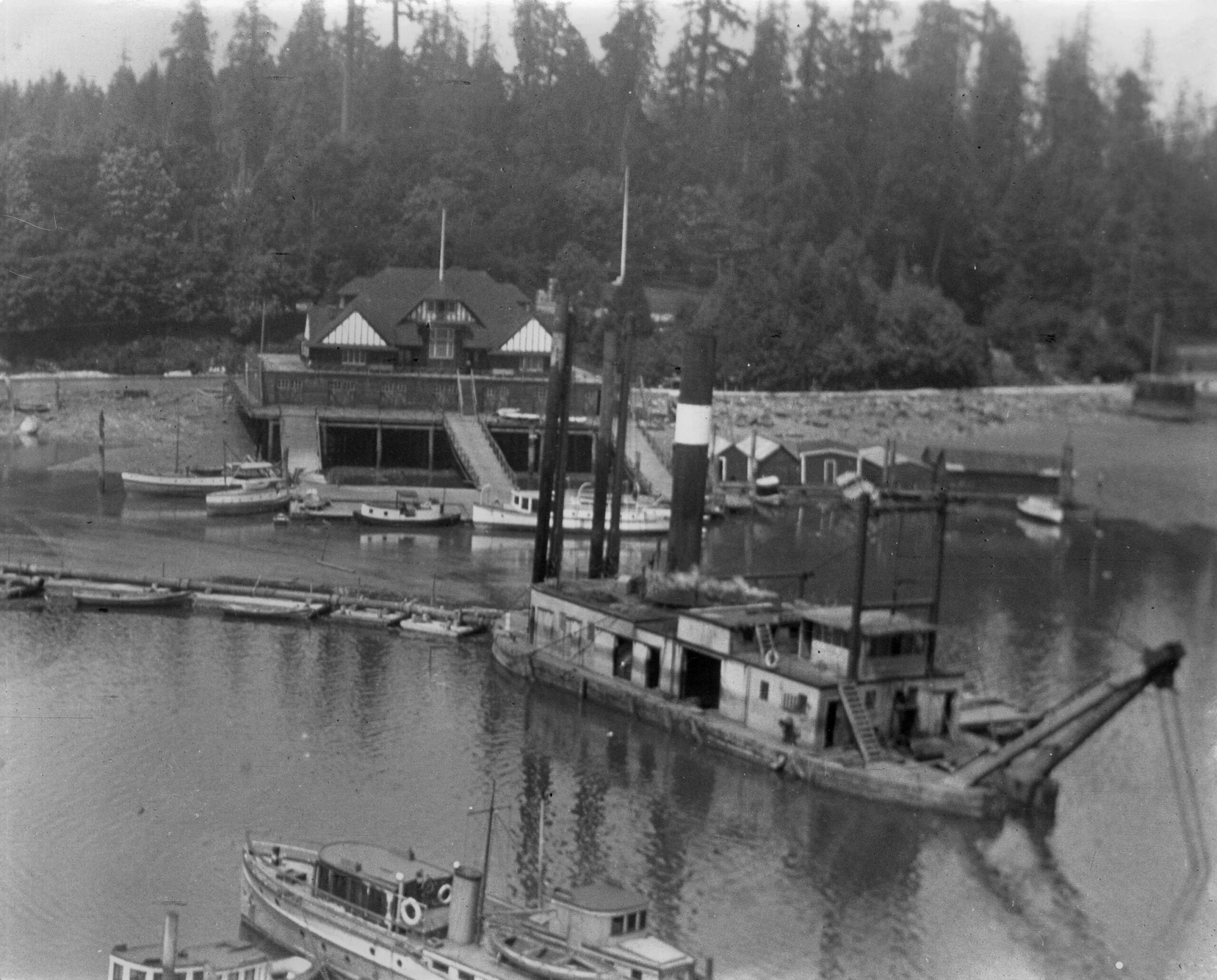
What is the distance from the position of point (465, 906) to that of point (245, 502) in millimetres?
20890

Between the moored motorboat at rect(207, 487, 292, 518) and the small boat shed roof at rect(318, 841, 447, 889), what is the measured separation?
62.5ft

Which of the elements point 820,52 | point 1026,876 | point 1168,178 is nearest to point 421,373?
point 820,52

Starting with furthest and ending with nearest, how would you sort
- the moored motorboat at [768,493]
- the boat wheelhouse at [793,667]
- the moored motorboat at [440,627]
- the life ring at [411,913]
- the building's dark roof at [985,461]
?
the moored motorboat at [768,493]
the building's dark roof at [985,461]
the moored motorboat at [440,627]
the boat wheelhouse at [793,667]
the life ring at [411,913]

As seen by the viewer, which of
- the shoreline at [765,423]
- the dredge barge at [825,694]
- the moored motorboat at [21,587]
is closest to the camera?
the dredge barge at [825,694]

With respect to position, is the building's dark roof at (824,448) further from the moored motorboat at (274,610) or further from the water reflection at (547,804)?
the moored motorboat at (274,610)

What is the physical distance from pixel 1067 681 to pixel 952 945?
8895 millimetres

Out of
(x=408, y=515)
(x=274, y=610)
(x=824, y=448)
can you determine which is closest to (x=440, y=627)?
(x=274, y=610)

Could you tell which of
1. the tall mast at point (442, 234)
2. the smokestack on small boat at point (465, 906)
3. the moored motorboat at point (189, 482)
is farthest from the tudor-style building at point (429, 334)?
the smokestack on small boat at point (465, 906)

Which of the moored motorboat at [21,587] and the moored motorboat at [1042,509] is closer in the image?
the moored motorboat at [21,587]

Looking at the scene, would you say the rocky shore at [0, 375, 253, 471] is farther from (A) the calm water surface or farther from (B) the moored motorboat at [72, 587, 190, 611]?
(A) the calm water surface

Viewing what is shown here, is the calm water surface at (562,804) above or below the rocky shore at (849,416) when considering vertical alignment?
below

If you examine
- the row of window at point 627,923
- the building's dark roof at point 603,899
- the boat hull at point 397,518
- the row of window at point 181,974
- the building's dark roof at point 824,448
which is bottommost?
the row of window at point 181,974

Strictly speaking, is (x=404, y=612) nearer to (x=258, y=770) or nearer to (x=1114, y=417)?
(x=258, y=770)

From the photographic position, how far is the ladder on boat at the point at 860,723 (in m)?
18.5
